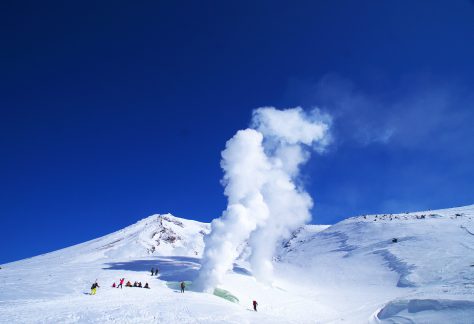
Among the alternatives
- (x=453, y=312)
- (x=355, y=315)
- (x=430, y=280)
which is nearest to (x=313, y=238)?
(x=430, y=280)

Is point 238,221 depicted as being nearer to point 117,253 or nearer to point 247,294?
point 247,294

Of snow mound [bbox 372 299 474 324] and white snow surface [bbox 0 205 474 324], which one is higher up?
white snow surface [bbox 0 205 474 324]

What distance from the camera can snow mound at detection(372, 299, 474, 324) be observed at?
1127 inches

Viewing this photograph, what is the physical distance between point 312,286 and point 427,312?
3735 centimetres

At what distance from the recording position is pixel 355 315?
41.7m

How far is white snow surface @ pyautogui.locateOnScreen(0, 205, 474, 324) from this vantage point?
31.3 m

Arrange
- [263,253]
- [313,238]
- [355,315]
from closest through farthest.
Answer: [355,315] < [263,253] < [313,238]

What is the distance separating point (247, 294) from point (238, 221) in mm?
10180

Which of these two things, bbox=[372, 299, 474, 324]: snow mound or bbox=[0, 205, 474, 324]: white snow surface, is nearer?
bbox=[372, 299, 474, 324]: snow mound

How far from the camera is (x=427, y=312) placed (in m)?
31.8

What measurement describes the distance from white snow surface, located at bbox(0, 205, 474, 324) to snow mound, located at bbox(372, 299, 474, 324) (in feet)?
0.29

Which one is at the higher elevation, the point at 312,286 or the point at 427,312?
the point at 312,286

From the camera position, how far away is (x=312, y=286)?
67.7 metres

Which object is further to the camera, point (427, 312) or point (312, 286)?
point (312, 286)
